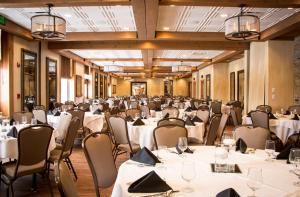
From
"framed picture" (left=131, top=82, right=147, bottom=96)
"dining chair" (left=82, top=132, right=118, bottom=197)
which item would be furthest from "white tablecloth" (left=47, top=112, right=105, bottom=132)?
"framed picture" (left=131, top=82, right=147, bottom=96)

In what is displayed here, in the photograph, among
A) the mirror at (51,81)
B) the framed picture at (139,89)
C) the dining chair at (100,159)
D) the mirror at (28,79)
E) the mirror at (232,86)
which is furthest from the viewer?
the framed picture at (139,89)

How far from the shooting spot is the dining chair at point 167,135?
374 centimetres

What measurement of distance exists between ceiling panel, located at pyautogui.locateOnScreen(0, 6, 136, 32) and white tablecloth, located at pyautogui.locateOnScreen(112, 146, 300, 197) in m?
5.02

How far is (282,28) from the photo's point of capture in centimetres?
800

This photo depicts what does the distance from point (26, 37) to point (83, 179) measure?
229 inches

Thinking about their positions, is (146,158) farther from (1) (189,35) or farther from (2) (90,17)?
(1) (189,35)

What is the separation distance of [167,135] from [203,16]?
4843 mm

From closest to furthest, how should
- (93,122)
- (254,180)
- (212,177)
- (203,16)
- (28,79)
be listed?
(254,180) → (212,177) → (203,16) → (93,122) → (28,79)

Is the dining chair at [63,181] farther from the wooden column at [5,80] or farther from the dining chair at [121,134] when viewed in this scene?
the wooden column at [5,80]

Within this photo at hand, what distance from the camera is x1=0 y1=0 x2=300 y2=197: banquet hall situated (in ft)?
7.48

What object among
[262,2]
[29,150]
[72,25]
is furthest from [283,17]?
→ [29,150]

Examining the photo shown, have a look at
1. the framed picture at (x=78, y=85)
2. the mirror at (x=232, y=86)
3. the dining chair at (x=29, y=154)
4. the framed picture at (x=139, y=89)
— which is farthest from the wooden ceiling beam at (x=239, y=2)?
the framed picture at (x=139, y=89)

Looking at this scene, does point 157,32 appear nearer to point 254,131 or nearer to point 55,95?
point 55,95

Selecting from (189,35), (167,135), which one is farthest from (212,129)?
(189,35)
